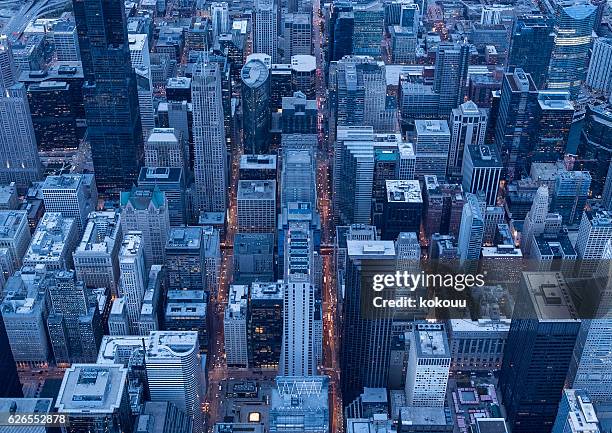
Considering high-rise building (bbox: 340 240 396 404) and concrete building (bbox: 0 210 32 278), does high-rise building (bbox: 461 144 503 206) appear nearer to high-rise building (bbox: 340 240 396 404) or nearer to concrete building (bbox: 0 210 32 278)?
high-rise building (bbox: 340 240 396 404)

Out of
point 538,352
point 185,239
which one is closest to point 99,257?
point 185,239

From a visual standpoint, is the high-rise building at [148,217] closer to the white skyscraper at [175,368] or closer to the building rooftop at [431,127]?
the white skyscraper at [175,368]

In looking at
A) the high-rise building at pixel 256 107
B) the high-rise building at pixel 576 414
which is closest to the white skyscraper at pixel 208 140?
the high-rise building at pixel 256 107

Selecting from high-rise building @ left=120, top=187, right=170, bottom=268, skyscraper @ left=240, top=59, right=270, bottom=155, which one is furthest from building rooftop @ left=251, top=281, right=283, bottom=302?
skyscraper @ left=240, top=59, right=270, bottom=155

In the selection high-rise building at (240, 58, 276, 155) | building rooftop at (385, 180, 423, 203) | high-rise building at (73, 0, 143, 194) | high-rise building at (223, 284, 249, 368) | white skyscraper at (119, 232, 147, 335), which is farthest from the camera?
high-rise building at (240, 58, 276, 155)

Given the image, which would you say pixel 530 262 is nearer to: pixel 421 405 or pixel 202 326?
pixel 421 405
